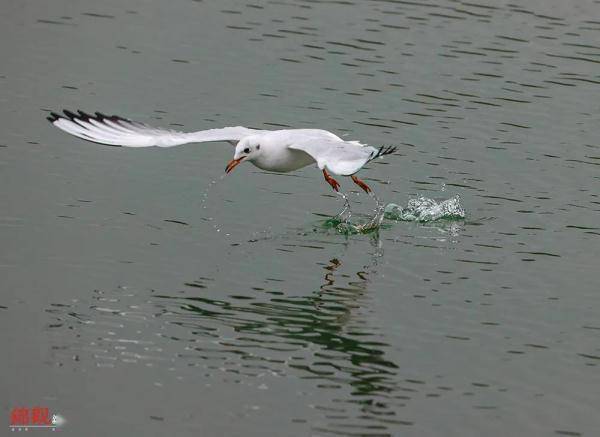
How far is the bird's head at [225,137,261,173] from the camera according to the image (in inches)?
615

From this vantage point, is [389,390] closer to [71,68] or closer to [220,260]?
[220,260]

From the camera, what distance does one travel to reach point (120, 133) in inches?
629

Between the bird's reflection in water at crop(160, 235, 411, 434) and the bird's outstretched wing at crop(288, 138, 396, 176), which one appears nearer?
the bird's reflection in water at crop(160, 235, 411, 434)

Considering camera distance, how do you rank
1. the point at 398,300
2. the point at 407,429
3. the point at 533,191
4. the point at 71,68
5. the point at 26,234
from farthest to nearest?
the point at 71,68 < the point at 533,191 < the point at 26,234 < the point at 398,300 < the point at 407,429

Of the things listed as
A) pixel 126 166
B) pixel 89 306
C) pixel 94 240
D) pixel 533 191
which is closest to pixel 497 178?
pixel 533 191

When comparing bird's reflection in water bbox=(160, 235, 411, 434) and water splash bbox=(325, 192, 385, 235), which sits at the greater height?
water splash bbox=(325, 192, 385, 235)

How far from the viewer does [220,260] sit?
1467cm

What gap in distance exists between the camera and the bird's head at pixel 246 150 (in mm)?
15633

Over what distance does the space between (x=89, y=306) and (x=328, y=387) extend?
9.20 feet

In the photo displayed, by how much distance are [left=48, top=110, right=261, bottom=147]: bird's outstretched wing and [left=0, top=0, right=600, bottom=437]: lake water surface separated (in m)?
0.92

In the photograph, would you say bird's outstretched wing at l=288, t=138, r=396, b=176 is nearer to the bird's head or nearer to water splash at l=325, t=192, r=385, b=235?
the bird's head

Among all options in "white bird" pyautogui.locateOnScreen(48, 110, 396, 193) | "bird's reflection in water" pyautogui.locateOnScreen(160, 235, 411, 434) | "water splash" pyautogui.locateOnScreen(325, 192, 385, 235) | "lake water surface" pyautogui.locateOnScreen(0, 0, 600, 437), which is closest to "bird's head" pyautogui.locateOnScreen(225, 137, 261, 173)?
"white bird" pyautogui.locateOnScreen(48, 110, 396, 193)

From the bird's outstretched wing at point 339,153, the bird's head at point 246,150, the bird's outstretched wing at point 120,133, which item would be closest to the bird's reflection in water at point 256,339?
the bird's outstretched wing at point 339,153

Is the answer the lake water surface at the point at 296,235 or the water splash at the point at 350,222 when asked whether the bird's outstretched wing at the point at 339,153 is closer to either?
the lake water surface at the point at 296,235
